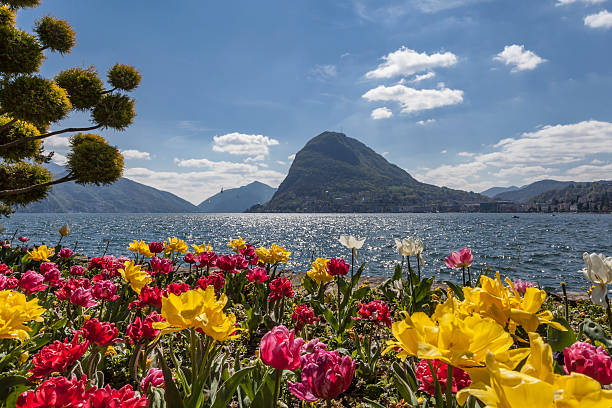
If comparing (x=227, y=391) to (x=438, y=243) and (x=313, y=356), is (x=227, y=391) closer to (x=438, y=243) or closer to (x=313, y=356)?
(x=313, y=356)

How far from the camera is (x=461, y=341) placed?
1034 millimetres

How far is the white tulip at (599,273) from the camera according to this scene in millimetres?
2439

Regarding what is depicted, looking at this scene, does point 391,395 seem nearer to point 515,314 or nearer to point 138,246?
point 515,314

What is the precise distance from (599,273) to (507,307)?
1802 mm

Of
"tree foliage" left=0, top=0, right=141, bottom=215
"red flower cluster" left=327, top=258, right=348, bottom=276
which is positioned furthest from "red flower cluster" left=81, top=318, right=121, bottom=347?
"tree foliage" left=0, top=0, right=141, bottom=215

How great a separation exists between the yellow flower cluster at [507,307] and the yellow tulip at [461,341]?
367 mm

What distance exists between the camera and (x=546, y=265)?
19672mm

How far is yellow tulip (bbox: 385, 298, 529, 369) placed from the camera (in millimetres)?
961

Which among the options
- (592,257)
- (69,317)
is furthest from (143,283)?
(592,257)

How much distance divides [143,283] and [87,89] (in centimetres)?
1240

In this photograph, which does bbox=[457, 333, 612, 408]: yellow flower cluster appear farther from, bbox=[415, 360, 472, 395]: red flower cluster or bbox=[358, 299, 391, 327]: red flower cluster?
bbox=[358, 299, 391, 327]: red flower cluster

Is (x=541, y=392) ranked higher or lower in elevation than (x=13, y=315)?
higher

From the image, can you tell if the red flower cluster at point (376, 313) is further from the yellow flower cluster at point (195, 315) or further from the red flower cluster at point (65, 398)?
the red flower cluster at point (65, 398)

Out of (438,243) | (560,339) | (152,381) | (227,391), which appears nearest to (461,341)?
(227,391)
